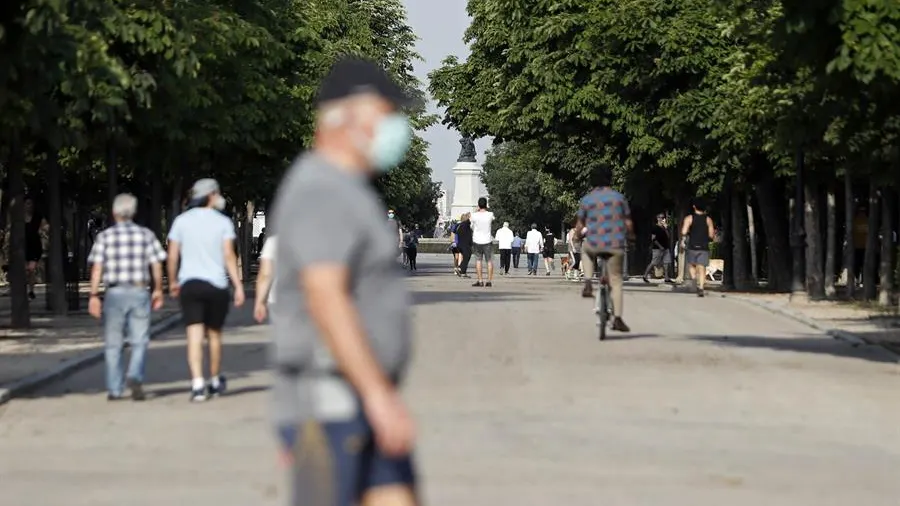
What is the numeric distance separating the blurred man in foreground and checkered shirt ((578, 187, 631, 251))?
15872 mm

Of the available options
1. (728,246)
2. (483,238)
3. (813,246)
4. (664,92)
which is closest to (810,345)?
(813,246)

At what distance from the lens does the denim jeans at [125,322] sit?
1527 cm

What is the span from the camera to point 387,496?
5.00m

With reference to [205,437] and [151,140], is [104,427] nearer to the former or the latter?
[205,437]

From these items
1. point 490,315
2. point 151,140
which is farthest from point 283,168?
point 490,315

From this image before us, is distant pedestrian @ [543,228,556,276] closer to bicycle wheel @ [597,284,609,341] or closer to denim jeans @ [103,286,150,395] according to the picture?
bicycle wheel @ [597,284,609,341]

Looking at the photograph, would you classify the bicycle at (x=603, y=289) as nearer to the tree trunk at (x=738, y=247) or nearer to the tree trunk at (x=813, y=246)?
the tree trunk at (x=813, y=246)

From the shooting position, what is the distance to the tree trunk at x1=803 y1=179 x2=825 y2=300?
34.8 m

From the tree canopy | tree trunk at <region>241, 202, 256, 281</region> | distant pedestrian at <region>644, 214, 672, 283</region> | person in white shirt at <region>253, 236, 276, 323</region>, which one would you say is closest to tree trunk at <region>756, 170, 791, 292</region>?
the tree canopy

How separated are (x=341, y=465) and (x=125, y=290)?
10586 mm

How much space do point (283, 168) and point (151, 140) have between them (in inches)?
612

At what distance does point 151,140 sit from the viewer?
98.9 ft

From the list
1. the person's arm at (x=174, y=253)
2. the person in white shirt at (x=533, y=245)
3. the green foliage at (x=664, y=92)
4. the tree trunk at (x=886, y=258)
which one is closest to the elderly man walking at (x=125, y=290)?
the person's arm at (x=174, y=253)

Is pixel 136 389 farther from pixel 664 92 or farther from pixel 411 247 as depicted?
pixel 411 247
